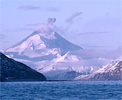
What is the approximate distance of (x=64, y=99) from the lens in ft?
545

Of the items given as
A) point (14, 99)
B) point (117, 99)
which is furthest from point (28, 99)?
point (117, 99)

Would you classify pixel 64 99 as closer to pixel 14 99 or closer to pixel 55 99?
pixel 55 99

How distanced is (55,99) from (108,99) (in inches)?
958

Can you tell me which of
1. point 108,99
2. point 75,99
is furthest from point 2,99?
point 108,99

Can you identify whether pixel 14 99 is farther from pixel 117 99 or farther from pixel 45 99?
pixel 117 99

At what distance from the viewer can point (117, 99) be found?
16525 centimetres

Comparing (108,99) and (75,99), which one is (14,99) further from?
(108,99)

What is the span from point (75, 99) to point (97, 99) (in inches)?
399

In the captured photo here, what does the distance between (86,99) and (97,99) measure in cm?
506

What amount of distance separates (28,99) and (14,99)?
6528 millimetres

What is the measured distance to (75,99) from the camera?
16650 centimetres

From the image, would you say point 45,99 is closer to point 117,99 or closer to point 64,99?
point 64,99

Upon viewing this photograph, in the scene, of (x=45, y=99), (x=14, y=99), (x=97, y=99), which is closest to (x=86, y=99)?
(x=97, y=99)

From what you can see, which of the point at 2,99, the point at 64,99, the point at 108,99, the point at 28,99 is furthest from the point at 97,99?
the point at 2,99
